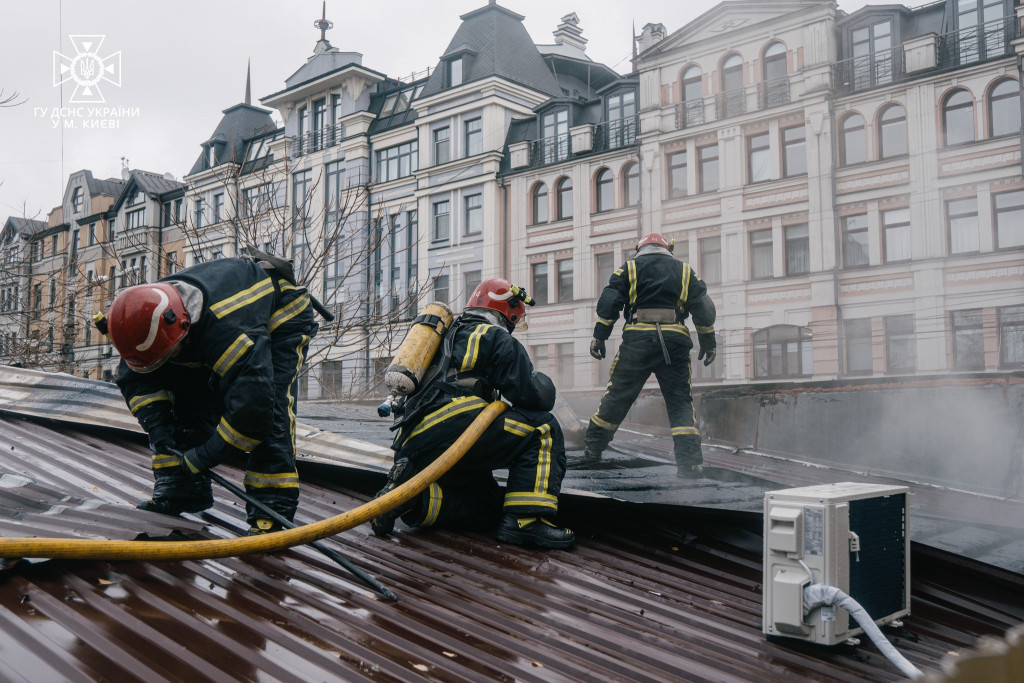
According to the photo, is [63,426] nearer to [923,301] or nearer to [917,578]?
[917,578]

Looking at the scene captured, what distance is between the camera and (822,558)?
3.08m

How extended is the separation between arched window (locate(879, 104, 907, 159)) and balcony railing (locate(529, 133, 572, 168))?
27.6 ft

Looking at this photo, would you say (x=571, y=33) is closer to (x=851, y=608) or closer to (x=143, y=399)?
(x=143, y=399)

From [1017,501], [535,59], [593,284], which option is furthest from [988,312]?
[535,59]

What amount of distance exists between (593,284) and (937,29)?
404 inches

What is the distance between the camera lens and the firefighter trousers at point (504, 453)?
4305 mm

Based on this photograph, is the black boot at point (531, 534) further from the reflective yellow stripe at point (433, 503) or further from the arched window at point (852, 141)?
the arched window at point (852, 141)

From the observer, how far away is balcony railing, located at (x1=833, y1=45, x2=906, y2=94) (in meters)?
19.7

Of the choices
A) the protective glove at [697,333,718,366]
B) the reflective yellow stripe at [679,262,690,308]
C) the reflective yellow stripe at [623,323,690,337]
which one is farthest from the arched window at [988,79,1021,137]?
the reflective yellow stripe at [623,323,690,337]

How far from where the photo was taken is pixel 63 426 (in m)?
6.46

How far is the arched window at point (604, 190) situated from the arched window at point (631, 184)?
42cm

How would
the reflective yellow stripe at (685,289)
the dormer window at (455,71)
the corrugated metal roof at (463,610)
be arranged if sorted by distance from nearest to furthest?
the corrugated metal roof at (463,610) < the reflective yellow stripe at (685,289) < the dormer window at (455,71)

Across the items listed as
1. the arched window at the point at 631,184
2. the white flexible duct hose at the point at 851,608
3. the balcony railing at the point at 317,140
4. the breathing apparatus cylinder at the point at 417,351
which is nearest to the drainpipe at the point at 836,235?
the arched window at the point at 631,184

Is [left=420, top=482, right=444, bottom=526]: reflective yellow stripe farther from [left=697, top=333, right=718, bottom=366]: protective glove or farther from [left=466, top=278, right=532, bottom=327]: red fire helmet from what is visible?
[left=697, top=333, right=718, bottom=366]: protective glove
